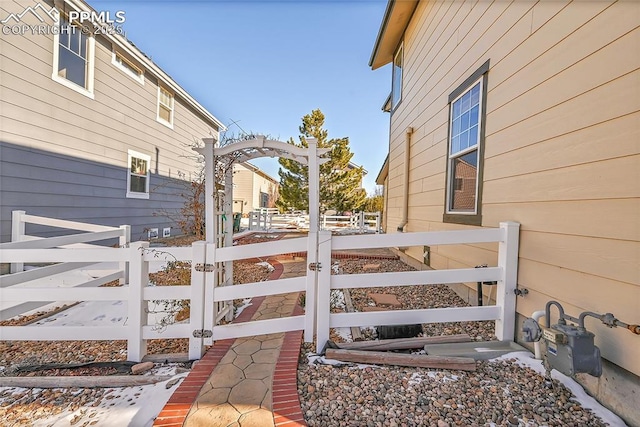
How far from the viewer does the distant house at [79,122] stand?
16.9 feet

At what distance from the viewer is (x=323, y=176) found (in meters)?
16.2

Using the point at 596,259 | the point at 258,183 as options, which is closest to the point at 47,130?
the point at 596,259

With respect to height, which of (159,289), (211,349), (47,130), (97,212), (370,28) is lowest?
(211,349)

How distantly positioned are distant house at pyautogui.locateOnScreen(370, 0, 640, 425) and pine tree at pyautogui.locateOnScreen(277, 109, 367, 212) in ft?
38.7

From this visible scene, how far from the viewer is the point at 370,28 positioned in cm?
803

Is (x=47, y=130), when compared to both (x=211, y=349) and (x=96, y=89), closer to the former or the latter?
(x=96, y=89)

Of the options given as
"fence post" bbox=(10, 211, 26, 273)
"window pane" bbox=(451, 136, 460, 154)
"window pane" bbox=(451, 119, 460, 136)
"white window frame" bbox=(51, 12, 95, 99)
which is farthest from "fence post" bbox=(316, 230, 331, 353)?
"white window frame" bbox=(51, 12, 95, 99)

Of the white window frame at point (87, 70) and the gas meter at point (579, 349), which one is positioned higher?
the white window frame at point (87, 70)

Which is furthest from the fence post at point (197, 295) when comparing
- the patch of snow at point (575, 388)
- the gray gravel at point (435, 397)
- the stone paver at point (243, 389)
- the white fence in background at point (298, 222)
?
the white fence in background at point (298, 222)

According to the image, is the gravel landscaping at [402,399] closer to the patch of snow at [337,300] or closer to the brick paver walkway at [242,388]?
the brick paver walkway at [242,388]

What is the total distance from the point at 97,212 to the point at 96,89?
2890 millimetres

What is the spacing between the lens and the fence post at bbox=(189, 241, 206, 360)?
8.64ft

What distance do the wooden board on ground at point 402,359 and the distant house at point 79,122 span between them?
4828 millimetres

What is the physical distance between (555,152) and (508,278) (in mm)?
1106
